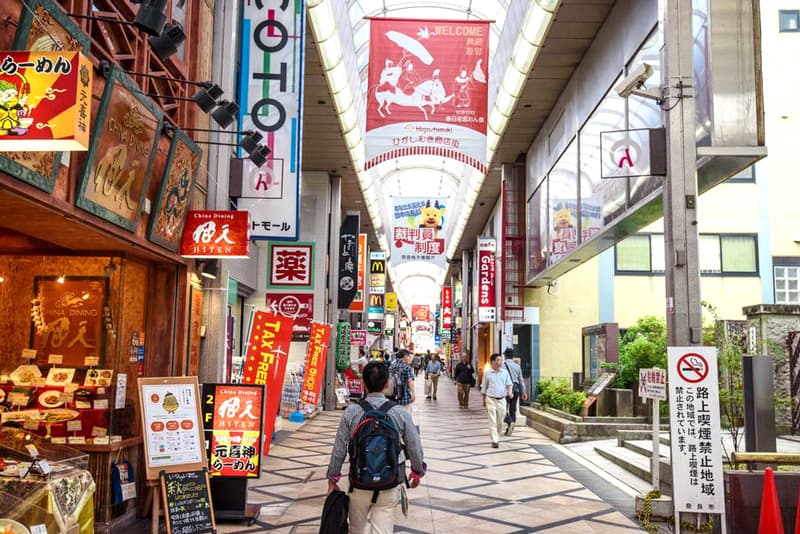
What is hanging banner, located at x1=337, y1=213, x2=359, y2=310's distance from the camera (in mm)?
19359

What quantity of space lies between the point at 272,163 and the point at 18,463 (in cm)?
482

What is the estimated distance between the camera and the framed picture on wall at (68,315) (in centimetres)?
655

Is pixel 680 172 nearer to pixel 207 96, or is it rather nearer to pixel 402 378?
pixel 207 96

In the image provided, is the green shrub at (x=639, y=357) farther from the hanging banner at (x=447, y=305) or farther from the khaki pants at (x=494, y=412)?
the hanging banner at (x=447, y=305)

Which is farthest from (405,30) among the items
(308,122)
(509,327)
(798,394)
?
(509,327)

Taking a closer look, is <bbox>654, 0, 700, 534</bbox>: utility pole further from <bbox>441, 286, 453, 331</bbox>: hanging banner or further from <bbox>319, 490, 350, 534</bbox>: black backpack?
<bbox>441, 286, 453, 331</bbox>: hanging banner

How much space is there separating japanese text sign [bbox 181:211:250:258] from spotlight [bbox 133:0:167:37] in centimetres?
261

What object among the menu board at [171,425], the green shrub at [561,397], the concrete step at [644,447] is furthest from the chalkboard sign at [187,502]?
the green shrub at [561,397]

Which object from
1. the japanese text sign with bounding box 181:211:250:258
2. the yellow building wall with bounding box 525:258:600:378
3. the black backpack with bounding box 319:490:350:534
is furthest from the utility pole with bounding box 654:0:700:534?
the yellow building wall with bounding box 525:258:600:378

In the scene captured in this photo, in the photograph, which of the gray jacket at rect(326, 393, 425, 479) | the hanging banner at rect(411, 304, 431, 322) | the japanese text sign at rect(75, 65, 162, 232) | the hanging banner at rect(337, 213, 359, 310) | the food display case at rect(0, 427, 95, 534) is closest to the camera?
the food display case at rect(0, 427, 95, 534)

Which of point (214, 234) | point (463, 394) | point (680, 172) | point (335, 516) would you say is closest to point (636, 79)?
point (680, 172)

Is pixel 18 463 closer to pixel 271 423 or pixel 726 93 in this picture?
pixel 271 423

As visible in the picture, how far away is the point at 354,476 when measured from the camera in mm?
4105

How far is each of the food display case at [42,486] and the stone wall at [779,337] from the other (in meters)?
9.91
